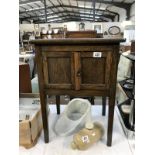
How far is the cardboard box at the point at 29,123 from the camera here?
4.41 feet

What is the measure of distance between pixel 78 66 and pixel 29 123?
0.54 metres

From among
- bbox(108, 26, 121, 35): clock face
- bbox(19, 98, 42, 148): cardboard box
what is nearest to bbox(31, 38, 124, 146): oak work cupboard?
bbox(19, 98, 42, 148): cardboard box

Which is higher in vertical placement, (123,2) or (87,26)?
(123,2)

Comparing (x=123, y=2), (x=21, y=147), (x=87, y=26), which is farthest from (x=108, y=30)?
(x=21, y=147)

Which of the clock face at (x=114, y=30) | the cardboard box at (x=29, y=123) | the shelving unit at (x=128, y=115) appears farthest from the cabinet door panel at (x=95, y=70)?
the clock face at (x=114, y=30)

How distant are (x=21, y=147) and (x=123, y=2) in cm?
761

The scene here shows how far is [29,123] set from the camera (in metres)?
1.35

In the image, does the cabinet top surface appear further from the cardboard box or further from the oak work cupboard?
the cardboard box

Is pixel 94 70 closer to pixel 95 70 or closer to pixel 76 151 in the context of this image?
pixel 95 70

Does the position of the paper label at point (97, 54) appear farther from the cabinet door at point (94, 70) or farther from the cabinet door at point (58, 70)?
the cabinet door at point (58, 70)
